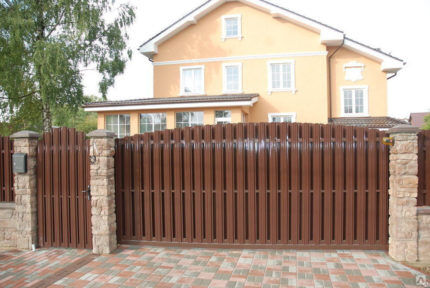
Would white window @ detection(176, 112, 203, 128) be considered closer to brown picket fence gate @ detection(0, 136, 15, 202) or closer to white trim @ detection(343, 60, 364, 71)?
brown picket fence gate @ detection(0, 136, 15, 202)

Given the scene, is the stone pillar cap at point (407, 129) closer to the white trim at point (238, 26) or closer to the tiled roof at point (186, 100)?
the tiled roof at point (186, 100)

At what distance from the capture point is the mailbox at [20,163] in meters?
5.61

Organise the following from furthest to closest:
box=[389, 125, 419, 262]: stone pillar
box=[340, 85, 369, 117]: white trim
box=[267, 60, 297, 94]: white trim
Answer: box=[340, 85, 369, 117]: white trim < box=[267, 60, 297, 94]: white trim < box=[389, 125, 419, 262]: stone pillar

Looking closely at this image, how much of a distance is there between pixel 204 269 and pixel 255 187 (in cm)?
168

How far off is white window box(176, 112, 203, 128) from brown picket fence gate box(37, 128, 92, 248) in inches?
340

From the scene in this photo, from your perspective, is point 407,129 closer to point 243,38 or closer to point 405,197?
point 405,197

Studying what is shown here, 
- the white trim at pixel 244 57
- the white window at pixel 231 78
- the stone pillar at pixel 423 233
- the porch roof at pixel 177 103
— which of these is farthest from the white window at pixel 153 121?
the stone pillar at pixel 423 233

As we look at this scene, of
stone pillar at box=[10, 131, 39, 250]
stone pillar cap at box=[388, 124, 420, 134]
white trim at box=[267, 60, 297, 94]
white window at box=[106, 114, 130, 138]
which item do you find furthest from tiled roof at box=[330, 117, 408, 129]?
stone pillar at box=[10, 131, 39, 250]

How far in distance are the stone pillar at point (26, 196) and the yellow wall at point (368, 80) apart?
15.5 meters

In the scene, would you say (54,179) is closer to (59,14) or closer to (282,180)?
(282,180)

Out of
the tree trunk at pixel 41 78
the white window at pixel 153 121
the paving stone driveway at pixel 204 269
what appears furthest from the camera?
the white window at pixel 153 121

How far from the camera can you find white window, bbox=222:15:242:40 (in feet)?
55.2

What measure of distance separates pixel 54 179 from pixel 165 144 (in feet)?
7.74

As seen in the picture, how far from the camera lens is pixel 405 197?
4789 mm
